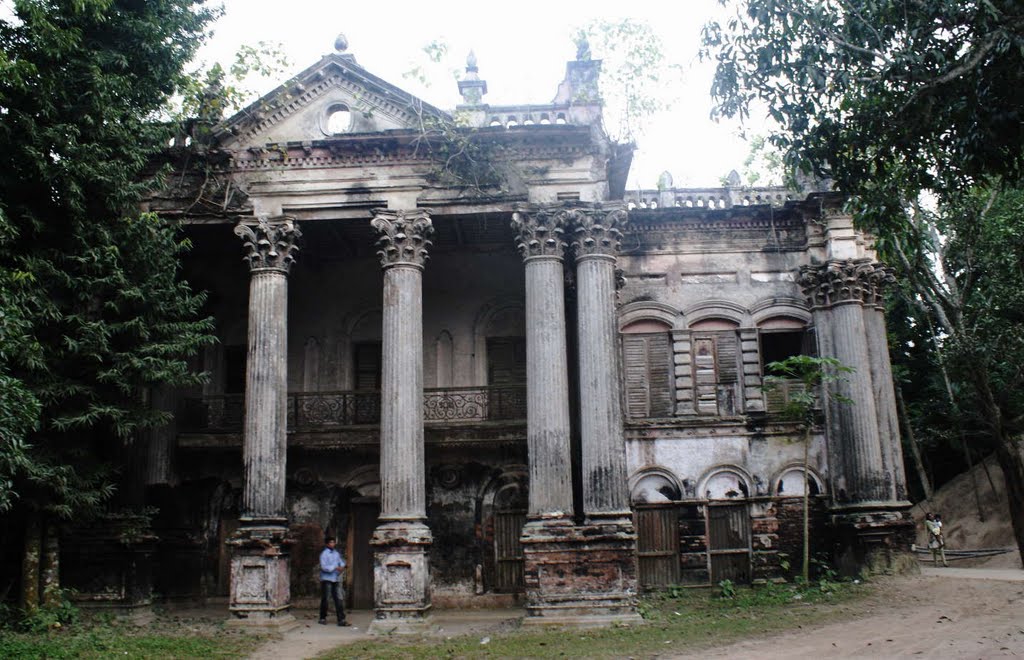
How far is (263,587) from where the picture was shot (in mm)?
14547

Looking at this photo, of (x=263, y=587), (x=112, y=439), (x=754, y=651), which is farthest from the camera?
(x=112, y=439)

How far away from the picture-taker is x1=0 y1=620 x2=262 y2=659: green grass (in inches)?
465

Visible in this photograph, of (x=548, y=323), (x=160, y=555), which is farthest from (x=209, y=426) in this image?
(x=548, y=323)

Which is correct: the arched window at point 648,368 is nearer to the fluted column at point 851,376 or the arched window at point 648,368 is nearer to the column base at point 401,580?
the fluted column at point 851,376

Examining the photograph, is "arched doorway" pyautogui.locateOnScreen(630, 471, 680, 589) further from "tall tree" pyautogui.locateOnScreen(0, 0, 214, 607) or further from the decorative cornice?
"tall tree" pyautogui.locateOnScreen(0, 0, 214, 607)

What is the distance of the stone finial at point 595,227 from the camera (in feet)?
51.7

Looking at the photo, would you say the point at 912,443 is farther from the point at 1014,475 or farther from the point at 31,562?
the point at 31,562

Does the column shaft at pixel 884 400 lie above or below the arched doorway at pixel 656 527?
above

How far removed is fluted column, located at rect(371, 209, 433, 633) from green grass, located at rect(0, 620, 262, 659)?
2.19m

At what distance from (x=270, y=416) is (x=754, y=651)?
Result: 8.60m

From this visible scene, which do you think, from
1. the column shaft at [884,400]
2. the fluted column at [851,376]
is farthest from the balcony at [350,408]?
the column shaft at [884,400]

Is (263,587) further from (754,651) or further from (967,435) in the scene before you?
(967,435)

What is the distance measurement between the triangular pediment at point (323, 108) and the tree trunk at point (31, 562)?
7.38 meters

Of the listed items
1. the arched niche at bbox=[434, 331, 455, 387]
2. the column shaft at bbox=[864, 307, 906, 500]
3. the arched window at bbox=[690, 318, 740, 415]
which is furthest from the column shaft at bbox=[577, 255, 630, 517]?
the column shaft at bbox=[864, 307, 906, 500]
